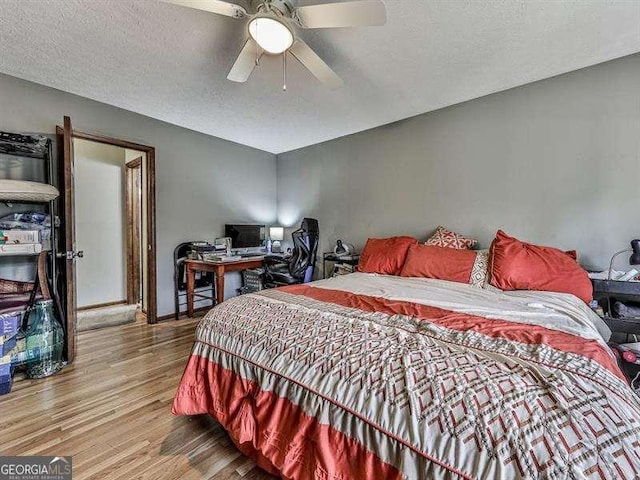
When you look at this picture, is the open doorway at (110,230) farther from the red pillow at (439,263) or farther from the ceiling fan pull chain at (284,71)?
the red pillow at (439,263)

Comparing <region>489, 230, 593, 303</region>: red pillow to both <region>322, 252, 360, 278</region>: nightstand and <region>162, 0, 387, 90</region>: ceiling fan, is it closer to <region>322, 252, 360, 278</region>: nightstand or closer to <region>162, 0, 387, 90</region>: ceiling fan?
<region>322, 252, 360, 278</region>: nightstand

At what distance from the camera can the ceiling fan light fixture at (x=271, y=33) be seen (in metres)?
1.51

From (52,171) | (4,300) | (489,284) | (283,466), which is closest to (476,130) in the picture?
(489,284)

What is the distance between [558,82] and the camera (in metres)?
2.38

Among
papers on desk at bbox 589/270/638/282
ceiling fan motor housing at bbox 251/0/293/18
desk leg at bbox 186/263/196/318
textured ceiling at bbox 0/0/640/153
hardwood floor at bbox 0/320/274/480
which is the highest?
textured ceiling at bbox 0/0/640/153

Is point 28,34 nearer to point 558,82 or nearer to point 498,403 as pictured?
point 498,403

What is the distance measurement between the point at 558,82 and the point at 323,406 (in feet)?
10.0

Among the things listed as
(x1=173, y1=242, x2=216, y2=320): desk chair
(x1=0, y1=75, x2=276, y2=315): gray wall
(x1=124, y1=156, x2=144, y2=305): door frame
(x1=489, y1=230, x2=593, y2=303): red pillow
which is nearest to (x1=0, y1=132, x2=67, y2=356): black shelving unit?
(x1=0, y1=75, x2=276, y2=315): gray wall

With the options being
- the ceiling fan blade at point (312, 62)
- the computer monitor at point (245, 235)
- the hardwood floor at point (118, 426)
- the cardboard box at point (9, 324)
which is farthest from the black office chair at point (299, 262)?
the cardboard box at point (9, 324)

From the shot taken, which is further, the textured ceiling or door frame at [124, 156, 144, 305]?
door frame at [124, 156, 144, 305]

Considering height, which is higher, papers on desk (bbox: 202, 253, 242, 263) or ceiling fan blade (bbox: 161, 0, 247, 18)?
ceiling fan blade (bbox: 161, 0, 247, 18)

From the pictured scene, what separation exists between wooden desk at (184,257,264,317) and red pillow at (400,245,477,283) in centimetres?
191

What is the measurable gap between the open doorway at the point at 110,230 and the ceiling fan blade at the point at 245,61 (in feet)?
7.26

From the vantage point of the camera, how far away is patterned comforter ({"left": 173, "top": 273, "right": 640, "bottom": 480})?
0.70m
